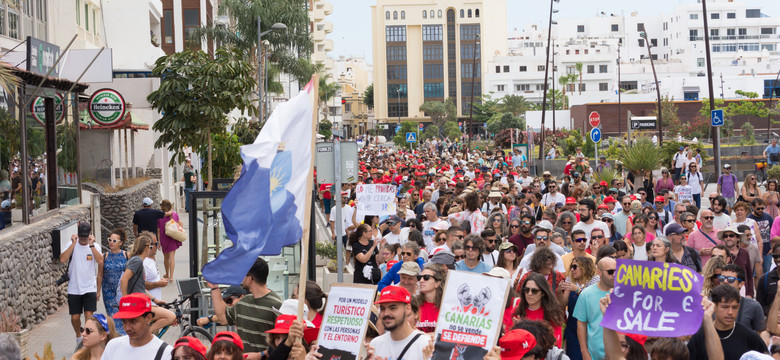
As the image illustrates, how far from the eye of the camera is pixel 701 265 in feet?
37.6

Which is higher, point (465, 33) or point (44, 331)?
point (465, 33)

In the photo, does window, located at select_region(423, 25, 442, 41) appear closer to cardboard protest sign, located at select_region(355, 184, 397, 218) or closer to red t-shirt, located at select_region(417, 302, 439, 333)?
A: cardboard protest sign, located at select_region(355, 184, 397, 218)

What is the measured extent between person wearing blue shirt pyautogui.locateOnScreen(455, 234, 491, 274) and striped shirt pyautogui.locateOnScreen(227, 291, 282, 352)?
9.26ft

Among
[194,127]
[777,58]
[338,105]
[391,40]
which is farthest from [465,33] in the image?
[194,127]

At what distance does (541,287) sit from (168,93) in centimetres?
1347

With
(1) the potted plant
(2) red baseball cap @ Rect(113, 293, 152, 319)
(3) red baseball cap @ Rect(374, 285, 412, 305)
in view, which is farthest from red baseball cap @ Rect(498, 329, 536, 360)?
(1) the potted plant

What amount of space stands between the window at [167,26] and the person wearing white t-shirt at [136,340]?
5128 centimetres

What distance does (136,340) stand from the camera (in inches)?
259

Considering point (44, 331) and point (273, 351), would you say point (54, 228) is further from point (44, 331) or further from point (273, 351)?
point (273, 351)

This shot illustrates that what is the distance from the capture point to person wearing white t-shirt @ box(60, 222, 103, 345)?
481 inches

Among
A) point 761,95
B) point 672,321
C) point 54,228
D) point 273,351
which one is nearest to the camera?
point 672,321

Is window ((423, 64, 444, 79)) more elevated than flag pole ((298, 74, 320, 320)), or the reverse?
window ((423, 64, 444, 79))

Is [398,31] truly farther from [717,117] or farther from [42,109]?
[42,109]

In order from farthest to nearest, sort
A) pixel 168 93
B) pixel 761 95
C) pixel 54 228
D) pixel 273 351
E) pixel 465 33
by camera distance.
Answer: pixel 465 33
pixel 761 95
pixel 168 93
pixel 54 228
pixel 273 351
